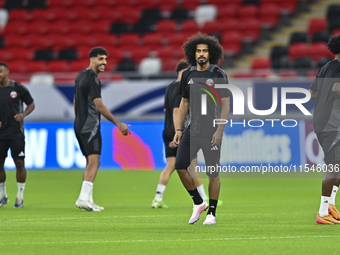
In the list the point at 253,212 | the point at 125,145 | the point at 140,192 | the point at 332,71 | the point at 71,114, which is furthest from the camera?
the point at 71,114

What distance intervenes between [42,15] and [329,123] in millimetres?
21039

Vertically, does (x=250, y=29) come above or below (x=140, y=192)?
above

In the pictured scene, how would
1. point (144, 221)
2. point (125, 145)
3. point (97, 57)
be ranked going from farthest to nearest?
1. point (125, 145)
2. point (97, 57)
3. point (144, 221)

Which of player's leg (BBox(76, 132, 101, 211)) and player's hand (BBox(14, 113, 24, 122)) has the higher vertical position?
player's hand (BBox(14, 113, 24, 122))

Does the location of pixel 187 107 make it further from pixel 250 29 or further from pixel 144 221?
pixel 250 29

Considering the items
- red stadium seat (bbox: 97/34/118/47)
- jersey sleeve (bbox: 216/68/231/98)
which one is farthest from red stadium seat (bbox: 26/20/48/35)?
jersey sleeve (bbox: 216/68/231/98)

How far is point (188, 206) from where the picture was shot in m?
10.1

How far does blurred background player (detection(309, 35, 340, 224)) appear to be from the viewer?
7.29 meters

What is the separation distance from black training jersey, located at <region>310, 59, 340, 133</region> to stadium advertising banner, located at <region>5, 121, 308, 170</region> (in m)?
8.84

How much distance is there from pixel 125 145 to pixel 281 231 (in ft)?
35.2

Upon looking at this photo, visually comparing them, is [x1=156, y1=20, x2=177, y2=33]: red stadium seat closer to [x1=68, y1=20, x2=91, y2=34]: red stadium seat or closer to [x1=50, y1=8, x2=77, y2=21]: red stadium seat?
[x1=68, y1=20, x2=91, y2=34]: red stadium seat

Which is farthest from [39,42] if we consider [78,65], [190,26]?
[190,26]

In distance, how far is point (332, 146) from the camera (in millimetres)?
7316

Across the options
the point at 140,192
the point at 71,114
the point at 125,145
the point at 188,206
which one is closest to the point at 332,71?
the point at 188,206
